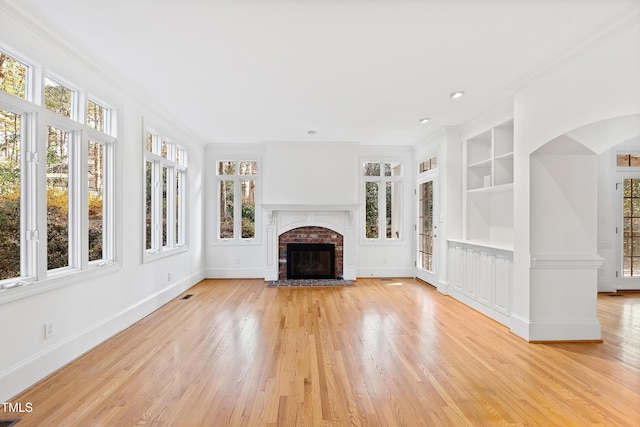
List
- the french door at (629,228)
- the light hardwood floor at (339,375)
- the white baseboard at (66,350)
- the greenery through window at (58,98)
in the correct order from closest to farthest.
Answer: the light hardwood floor at (339,375)
the white baseboard at (66,350)
the greenery through window at (58,98)
the french door at (629,228)

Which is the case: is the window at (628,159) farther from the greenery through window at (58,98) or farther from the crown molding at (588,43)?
the greenery through window at (58,98)

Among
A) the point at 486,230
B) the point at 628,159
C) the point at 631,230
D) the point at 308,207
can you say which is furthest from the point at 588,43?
the point at 631,230

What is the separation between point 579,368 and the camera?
113 inches

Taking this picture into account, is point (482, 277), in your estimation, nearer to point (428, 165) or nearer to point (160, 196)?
point (428, 165)

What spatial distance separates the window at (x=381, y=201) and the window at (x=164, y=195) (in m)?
3.68

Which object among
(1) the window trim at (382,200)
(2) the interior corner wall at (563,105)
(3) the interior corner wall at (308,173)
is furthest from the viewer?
(1) the window trim at (382,200)

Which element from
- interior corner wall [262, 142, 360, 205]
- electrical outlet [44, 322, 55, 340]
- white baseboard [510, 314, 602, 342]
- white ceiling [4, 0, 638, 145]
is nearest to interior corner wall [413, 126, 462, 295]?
white ceiling [4, 0, 638, 145]

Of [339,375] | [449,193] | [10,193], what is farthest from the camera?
[449,193]

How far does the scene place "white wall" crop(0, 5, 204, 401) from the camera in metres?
2.42

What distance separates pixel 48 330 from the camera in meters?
2.71

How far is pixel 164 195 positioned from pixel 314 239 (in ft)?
9.64

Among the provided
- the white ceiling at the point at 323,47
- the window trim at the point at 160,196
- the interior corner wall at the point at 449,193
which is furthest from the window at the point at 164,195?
the interior corner wall at the point at 449,193

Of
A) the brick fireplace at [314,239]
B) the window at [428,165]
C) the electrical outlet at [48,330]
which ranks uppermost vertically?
the window at [428,165]

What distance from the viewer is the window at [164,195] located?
15.6ft
